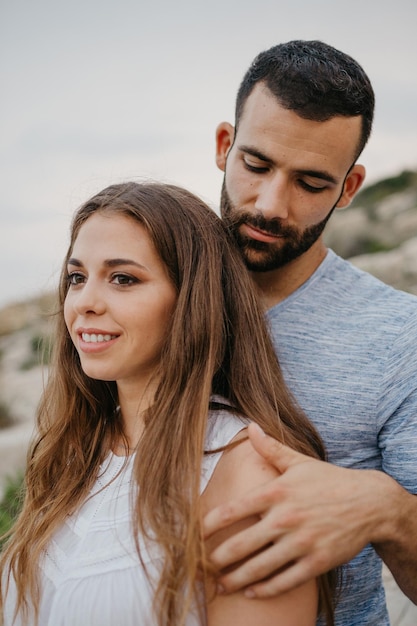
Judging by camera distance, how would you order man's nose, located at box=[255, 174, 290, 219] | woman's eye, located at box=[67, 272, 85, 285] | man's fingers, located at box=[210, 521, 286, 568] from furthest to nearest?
1. man's nose, located at box=[255, 174, 290, 219]
2. woman's eye, located at box=[67, 272, 85, 285]
3. man's fingers, located at box=[210, 521, 286, 568]

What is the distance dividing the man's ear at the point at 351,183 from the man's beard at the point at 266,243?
0.28 metres

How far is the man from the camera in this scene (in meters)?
2.22

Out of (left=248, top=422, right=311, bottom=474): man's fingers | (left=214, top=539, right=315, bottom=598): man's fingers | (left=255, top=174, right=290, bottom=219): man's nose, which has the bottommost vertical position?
(left=214, top=539, right=315, bottom=598): man's fingers

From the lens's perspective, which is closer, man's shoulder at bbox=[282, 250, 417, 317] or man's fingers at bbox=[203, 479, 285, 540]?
man's fingers at bbox=[203, 479, 285, 540]

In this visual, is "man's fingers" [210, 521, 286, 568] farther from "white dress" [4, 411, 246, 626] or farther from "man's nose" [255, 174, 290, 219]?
"man's nose" [255, 174, 290, 219]

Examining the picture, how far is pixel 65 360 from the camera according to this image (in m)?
2.47

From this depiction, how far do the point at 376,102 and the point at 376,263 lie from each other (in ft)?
29.4

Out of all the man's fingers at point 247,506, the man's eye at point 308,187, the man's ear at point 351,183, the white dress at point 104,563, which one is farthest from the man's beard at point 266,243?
the man's fingers at point 247,506

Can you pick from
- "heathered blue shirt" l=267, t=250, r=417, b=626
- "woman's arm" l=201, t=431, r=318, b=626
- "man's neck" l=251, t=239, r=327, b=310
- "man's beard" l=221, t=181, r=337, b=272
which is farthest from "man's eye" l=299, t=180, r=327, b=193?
"woman's arm" l=201, t=431, r=318, b=626

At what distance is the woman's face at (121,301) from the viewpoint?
6.35ft

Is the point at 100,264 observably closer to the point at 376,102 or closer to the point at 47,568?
the point at 47,568

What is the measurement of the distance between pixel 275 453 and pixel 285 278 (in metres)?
1.01

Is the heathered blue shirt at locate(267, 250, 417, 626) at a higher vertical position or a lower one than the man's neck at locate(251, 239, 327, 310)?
lower

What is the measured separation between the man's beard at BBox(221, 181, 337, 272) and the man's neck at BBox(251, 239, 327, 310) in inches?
2.3
